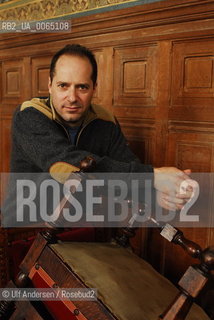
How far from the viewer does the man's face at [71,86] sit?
1.57 meters

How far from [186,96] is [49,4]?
1388mm

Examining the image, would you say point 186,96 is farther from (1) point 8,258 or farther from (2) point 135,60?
(1) point 8,258

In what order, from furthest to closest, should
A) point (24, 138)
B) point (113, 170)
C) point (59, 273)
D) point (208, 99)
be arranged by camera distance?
1. point (208, 99)
2. point (24, 138)
3. point (113, 170)
4. point (59, 273)

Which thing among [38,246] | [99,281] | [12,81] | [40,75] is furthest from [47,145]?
[12,81]

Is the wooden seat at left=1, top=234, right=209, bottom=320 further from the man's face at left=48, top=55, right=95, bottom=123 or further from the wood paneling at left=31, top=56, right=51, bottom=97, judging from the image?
the wood paneling at left=31, top=56, right=51, bottom=97

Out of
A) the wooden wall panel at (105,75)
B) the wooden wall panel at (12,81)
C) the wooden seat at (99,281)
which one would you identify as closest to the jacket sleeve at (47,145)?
the wooden seat at (99,281)

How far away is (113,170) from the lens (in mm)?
1386

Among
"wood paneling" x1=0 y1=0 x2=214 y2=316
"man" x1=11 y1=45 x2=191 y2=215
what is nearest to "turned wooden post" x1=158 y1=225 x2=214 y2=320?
"man" x1=11 y1=45 x2=191 y2=215

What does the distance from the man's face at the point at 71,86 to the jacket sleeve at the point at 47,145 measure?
0.32 feet

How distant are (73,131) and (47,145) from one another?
1.05 feet

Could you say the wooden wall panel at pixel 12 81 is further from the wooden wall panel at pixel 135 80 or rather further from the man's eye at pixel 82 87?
the man's eye at pixel 82 87

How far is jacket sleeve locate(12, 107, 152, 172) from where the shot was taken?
1390 millimetres

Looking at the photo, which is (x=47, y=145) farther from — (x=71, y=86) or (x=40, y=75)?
(x=40, y=75)

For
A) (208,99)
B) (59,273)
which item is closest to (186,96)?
(208,99)
